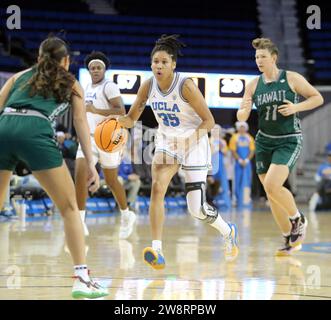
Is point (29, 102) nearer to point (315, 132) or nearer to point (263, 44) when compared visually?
point (263, 44)

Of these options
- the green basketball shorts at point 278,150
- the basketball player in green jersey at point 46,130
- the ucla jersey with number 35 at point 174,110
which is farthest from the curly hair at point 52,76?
the green basketball shorts at point 278,150

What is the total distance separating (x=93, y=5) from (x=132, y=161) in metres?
10.3

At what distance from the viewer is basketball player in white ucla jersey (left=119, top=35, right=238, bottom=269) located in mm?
6379

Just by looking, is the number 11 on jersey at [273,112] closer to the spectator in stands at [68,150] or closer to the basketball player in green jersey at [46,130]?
the basketball player in green jersey at [46,130]

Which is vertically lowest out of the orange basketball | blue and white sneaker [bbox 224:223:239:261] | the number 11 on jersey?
blue and white sneaker [bbox 224:223:239:261]

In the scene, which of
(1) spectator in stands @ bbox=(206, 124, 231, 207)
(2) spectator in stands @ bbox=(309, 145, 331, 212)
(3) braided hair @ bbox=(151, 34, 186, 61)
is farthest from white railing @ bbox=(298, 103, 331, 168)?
(3) braided hair @ bbox=(151, 34, 186, 61)

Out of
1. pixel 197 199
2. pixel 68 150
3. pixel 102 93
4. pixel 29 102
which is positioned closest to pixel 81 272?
pixel 29 102

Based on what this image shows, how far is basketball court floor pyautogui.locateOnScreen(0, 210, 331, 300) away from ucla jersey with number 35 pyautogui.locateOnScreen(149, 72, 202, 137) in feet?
3.79

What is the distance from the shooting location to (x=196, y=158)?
6.62 meters

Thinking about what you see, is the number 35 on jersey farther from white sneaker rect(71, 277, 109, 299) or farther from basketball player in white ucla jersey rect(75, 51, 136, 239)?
white sneaker rect(71, 277, 109, 299)

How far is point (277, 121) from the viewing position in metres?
7.48

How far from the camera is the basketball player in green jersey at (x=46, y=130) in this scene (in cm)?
457

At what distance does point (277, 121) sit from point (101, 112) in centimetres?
206
